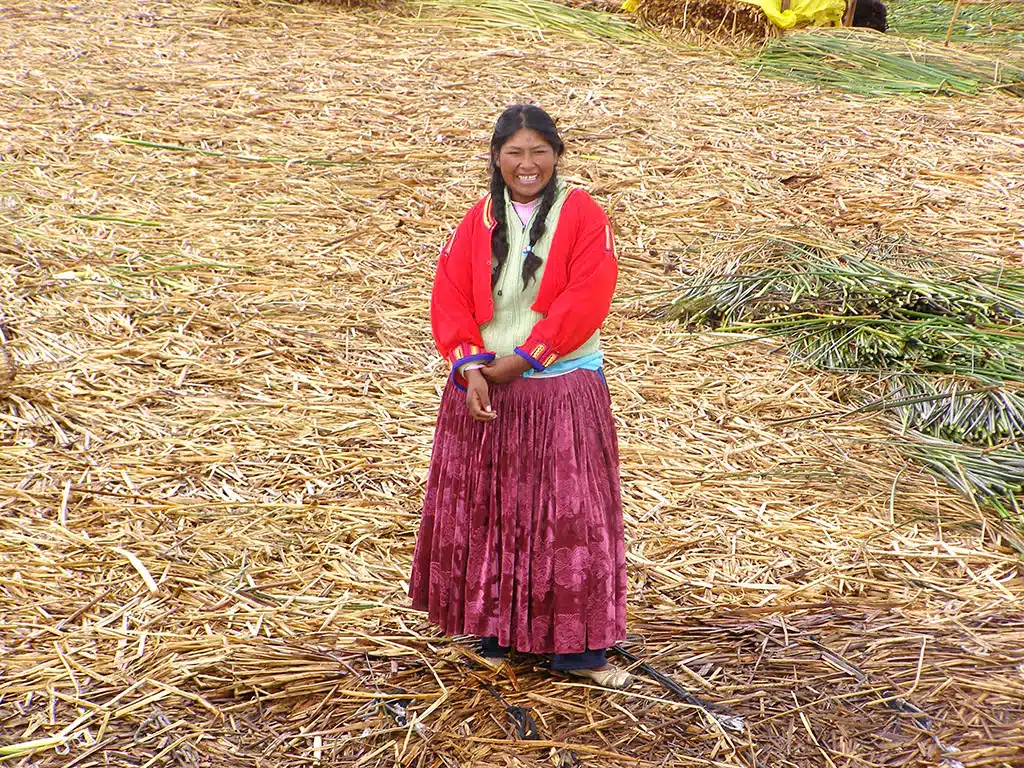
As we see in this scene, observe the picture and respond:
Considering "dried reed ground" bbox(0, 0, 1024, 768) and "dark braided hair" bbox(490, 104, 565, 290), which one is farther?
"dried reed ground" bbox(0, 0, 1024, 768)

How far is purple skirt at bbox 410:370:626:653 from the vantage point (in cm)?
252

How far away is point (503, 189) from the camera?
2.59m

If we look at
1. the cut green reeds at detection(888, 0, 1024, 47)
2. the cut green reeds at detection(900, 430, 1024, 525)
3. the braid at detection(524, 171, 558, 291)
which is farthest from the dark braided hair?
the cut green reeds at detection(888, 0, 1024, 47)

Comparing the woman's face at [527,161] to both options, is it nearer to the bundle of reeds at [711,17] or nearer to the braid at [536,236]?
the braid at [536,236]

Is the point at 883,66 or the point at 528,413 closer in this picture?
the point at 528,413

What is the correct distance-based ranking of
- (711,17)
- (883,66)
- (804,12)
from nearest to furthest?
(883,66) → (804,12) → (711,17)

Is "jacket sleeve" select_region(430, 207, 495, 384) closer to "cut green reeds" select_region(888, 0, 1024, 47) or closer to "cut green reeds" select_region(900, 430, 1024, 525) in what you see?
"cut green reeds" select_region(900, 430, 1024, 525)

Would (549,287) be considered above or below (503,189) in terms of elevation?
below

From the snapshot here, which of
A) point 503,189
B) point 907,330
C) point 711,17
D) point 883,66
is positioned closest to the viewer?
point 503,189

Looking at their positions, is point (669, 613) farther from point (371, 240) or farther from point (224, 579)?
point (371, 240)

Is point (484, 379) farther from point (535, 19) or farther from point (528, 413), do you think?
point (535, 19)

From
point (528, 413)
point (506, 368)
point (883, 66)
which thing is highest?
A: point (883, 66)

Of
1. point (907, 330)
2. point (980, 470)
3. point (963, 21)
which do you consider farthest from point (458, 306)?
point (963, 21)

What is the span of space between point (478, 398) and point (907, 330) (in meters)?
2.58
